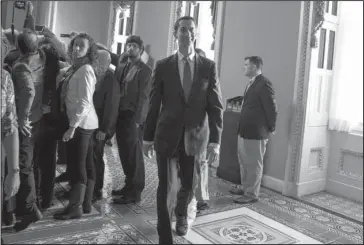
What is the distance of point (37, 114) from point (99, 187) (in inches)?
20.8

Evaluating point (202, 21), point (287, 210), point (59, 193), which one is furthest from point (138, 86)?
point (287, 210)

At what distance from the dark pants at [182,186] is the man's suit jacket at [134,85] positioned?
144 millimetres

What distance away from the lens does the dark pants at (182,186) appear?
2.44ft

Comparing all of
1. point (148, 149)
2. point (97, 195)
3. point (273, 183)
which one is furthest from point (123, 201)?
point (273, 183)

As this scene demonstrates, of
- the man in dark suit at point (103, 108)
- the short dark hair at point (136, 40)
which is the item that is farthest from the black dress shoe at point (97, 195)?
the short dark hair at point (136, 40)

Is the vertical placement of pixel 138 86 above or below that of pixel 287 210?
above

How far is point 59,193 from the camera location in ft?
2.89

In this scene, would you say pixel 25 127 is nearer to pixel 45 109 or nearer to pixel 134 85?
pixel 45 109

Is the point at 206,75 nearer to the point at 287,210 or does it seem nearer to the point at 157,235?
the point at 157,235

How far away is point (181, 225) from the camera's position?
2.43ft

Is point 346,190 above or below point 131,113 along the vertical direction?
below

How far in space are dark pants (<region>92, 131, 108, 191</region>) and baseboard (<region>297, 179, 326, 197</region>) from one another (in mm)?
928

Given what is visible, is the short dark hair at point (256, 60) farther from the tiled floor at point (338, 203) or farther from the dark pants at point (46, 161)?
the tiled floor at point (338, 203)

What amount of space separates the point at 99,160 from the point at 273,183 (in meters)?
0.96
